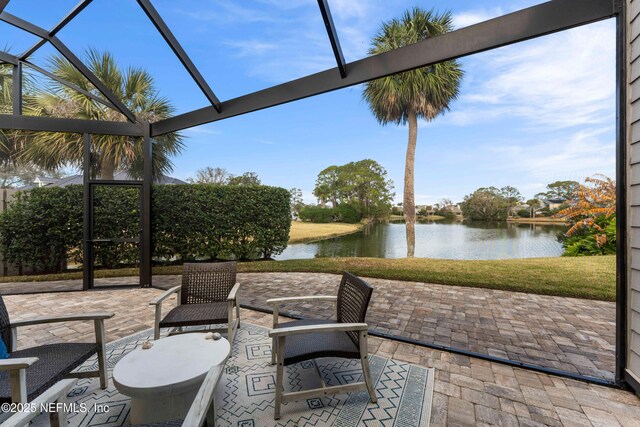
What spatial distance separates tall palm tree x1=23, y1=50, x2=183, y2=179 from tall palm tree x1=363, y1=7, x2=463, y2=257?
16.0ft

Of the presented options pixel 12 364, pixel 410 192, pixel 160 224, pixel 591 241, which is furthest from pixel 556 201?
pixel 160 224

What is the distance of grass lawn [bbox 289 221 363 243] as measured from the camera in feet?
22.1

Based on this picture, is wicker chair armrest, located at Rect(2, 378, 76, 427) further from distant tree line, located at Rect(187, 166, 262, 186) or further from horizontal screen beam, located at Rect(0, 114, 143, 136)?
distant tree line, located at Rect(187, 166, 262, 186)

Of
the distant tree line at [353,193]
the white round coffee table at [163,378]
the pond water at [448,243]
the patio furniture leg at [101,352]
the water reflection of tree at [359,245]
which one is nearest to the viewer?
the white round coffee table at [163,378]

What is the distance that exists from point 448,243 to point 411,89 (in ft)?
14.1

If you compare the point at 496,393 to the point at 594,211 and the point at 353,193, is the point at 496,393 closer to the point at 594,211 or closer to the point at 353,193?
the point at 594,211

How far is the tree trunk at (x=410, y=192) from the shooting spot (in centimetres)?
812

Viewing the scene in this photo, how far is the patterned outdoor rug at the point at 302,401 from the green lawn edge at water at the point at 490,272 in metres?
3.38

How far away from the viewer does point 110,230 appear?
5.05 metres

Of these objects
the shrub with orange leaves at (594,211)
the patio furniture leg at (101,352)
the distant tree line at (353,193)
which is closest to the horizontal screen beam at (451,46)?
the patio furniture leg at (101,352)

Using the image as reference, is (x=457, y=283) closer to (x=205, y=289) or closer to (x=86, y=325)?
(x=205, y=289)

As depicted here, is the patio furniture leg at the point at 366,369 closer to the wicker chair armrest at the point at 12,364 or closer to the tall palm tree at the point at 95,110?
the wicker chair armrest at the point at 12,364

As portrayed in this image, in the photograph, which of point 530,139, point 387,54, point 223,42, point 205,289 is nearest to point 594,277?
point 530,139

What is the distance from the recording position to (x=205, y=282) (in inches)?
116
